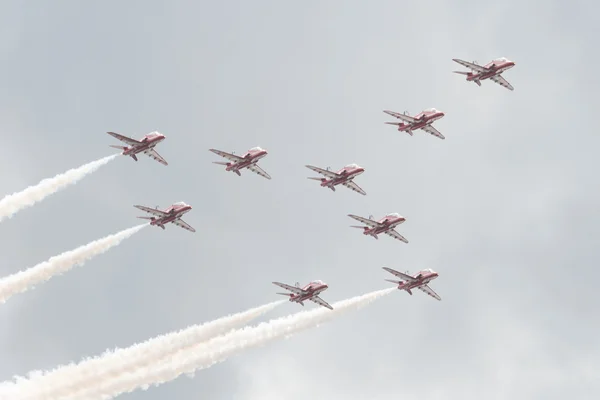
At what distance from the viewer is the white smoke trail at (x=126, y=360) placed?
180 m

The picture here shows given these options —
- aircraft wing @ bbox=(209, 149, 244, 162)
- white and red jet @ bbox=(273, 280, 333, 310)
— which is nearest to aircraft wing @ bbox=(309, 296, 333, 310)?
white and red jet @ bbox=(273, 280, 333, 310)

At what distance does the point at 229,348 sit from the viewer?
191 m

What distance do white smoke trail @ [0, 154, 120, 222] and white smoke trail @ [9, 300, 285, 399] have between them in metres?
25.1

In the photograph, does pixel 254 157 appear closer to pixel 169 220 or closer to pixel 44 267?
pixel 169 220

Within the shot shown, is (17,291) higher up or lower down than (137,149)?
lower down

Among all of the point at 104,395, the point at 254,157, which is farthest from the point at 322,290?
the point at 104,395

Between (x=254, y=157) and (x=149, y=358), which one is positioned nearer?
(x=149, y=358)

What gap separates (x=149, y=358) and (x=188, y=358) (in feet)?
18.9

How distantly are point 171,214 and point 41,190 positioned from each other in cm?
2012

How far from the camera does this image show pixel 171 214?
194 meters

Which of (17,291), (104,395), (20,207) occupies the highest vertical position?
(20,207)

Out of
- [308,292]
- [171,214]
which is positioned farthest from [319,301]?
[171,214]

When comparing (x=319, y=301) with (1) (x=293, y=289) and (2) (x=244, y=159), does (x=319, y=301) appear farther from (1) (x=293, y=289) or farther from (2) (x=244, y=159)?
(2) (x=244, y=159)

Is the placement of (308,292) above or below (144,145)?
below
